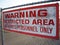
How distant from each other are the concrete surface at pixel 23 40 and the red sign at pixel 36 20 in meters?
0.06

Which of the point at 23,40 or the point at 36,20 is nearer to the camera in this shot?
the point at 36,20

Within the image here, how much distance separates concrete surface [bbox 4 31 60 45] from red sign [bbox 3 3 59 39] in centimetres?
6

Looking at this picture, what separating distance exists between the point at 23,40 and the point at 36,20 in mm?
433

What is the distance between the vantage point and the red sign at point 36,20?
1.98 meters

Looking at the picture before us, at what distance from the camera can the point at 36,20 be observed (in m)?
2.22

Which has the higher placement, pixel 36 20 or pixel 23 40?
pixel 36 20

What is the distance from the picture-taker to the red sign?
6.51 feet

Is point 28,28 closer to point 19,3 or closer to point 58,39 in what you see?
point 19,3

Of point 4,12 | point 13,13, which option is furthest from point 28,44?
point 4,12

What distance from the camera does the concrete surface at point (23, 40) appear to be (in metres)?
2.07

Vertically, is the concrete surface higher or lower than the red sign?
lower

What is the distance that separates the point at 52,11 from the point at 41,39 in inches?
17.7

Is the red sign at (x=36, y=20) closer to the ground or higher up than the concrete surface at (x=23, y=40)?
higher up

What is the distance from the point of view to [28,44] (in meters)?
2.34
